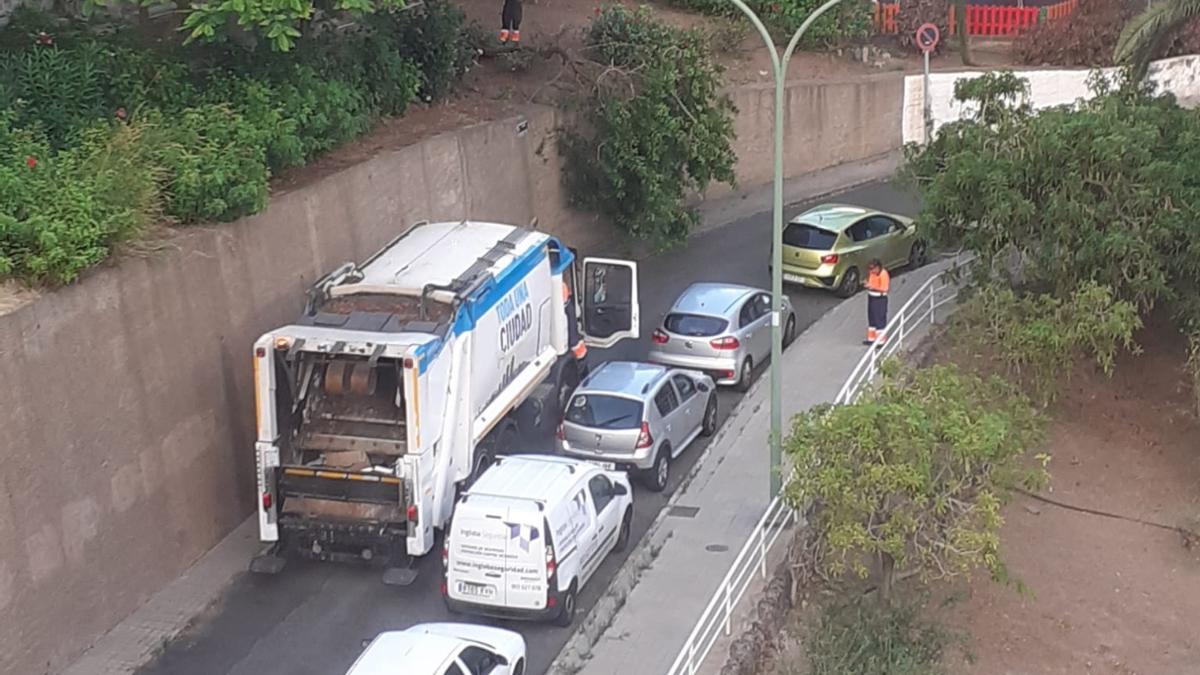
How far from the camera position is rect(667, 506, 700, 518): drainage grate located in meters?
17.0

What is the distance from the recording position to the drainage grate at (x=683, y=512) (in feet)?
55.8

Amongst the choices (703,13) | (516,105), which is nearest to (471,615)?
(516,105)

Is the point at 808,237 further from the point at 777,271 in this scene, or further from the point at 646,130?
the point at 777,271

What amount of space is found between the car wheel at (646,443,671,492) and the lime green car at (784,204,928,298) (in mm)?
7764

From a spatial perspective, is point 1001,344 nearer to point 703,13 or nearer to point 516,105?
point 516,105

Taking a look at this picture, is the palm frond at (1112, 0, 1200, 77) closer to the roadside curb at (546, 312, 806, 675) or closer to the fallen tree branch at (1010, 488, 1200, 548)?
the fallen tree branch at (1010, 488, 1200, 548)

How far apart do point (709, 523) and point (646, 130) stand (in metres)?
10.7

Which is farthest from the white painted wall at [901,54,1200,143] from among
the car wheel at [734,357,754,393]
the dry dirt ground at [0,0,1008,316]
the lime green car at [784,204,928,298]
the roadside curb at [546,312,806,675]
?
the roadside curb at [546,312,806,675]

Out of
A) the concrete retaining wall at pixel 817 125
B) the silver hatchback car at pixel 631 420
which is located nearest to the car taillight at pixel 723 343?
the silver hatchback car at pixel 631 420

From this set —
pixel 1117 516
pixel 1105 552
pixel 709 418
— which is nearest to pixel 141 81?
pixel 709 418

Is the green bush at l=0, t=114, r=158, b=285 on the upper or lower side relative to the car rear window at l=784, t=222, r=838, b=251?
upper

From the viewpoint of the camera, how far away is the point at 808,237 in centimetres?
2511

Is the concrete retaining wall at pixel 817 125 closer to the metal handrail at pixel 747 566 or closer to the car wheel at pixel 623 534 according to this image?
the metal handrail at pixel 747 566

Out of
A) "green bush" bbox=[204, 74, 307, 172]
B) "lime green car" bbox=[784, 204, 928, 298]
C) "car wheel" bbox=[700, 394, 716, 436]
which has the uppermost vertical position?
"green bush" bbox=[204, 74, 307, 172]
